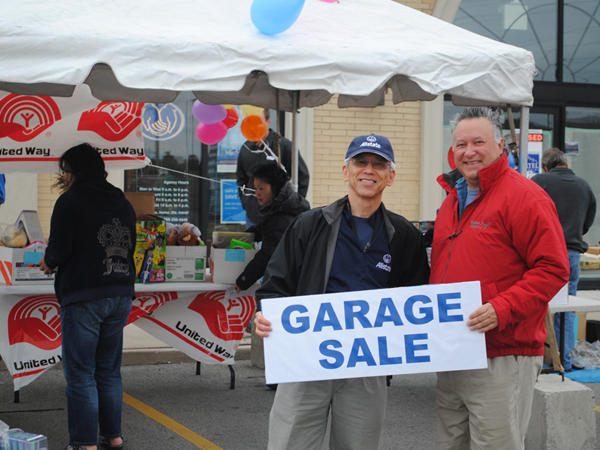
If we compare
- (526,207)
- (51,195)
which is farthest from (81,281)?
(51,195)

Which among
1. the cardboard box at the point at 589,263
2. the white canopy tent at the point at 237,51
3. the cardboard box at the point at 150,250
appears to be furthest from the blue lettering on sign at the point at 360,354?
the cardboard box at the point at 589,263

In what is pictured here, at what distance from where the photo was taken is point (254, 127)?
5758 mm

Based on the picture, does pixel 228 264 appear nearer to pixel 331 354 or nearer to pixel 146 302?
pixel 146 302

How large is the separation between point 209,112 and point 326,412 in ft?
12.9

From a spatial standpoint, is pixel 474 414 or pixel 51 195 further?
pixel 51 195

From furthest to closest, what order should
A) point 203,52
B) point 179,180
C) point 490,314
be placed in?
point 179,180, point 203,52, point 490,314

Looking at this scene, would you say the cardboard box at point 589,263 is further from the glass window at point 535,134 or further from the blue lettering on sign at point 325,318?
the blue lettering on sign at point 325,318

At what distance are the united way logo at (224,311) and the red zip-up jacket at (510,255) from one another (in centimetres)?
274

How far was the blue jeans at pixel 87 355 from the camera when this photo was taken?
11.9ft

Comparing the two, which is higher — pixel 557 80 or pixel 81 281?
pixel 557 80

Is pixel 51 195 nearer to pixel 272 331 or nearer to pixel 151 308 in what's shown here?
pixel 151 308

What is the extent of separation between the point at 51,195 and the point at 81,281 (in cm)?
488

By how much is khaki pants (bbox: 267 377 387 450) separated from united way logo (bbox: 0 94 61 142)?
3880 mm

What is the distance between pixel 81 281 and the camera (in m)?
3.61
